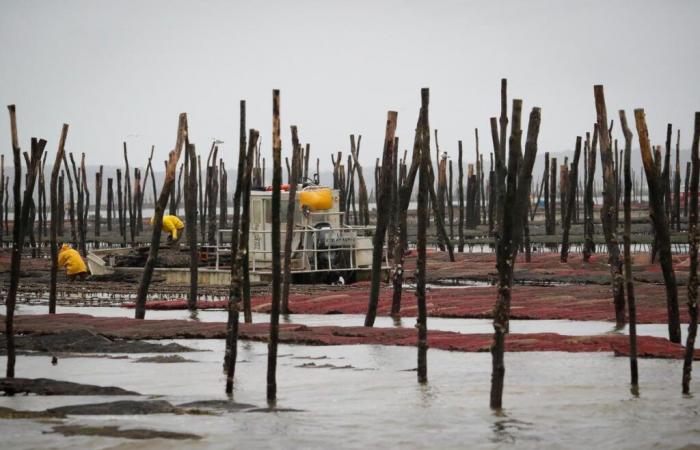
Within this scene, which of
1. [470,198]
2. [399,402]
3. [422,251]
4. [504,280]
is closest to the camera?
[504,280]

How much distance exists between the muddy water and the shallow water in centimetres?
258

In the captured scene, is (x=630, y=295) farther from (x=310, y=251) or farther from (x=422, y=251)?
(x=310, y=251)

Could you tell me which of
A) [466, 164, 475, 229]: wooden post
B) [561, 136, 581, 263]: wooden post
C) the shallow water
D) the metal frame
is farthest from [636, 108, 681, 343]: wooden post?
[466, 164, 475, 229]: wooden post

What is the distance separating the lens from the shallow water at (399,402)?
35.3 feet

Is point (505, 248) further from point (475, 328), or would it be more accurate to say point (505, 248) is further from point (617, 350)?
point (475, 328)

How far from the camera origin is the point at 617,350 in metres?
15.2

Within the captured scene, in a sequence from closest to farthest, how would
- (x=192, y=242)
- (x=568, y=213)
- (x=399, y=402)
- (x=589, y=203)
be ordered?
(x=399, y=402)
(x=192, y=242)
(x=568, y=213)
(x=589, y=203)

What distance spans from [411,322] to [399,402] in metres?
7.11

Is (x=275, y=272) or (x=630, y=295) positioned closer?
(x=275, y=272)

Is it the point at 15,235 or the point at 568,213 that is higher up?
the point at 568,213

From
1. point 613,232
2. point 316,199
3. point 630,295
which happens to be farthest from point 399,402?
point 316,199

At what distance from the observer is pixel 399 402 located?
12469mm

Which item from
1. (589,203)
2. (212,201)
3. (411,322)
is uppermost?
(212,201)

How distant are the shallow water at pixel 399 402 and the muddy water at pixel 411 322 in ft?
8.48
